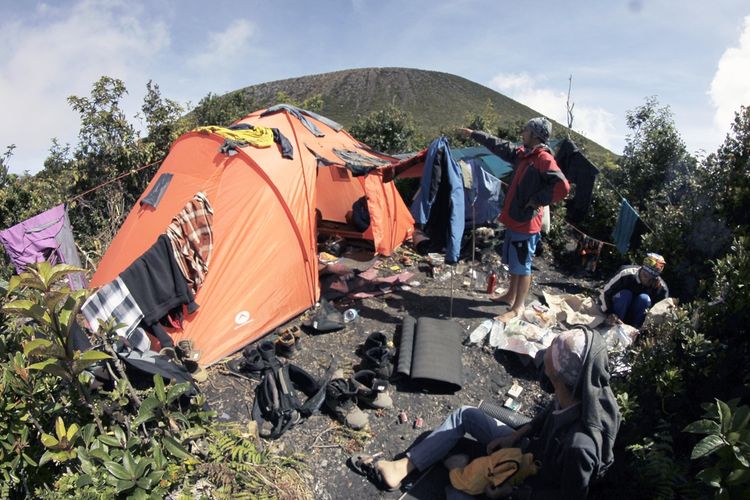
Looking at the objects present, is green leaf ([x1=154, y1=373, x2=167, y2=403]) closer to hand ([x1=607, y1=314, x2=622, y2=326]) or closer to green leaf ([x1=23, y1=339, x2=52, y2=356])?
green leaf ([x1=23, y1=339, x2=52, y2=356])

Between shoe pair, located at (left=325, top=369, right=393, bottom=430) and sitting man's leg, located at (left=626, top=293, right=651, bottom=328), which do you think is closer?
shoe pair, located at (left=325, top=369, right=393, bottom=430)

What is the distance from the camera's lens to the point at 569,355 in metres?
2.23

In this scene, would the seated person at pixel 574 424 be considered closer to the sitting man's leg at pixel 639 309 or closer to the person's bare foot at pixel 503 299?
the sitting man's leg at pixel 639 309

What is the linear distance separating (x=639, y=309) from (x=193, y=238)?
4.56 meters

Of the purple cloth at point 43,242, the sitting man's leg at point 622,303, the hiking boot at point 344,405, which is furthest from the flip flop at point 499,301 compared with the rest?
the purple cloth at point 43,242

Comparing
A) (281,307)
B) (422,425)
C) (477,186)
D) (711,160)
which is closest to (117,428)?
(422,425)

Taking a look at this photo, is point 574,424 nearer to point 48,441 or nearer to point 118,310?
point 48,441

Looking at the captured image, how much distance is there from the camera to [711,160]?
5469 mm

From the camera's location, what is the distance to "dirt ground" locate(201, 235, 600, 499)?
337 centimetres

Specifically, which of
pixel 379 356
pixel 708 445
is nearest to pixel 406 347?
A: pixel 379 356

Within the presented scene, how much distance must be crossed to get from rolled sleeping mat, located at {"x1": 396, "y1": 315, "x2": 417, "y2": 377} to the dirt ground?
0.18m

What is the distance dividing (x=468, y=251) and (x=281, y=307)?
3.22m

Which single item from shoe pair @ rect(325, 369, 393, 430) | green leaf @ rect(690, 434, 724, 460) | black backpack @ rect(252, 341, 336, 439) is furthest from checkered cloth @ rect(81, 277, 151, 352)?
green leaf @ rect(690, 434, 724, 460)

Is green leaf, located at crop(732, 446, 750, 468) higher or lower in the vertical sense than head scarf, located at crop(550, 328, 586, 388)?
lower
